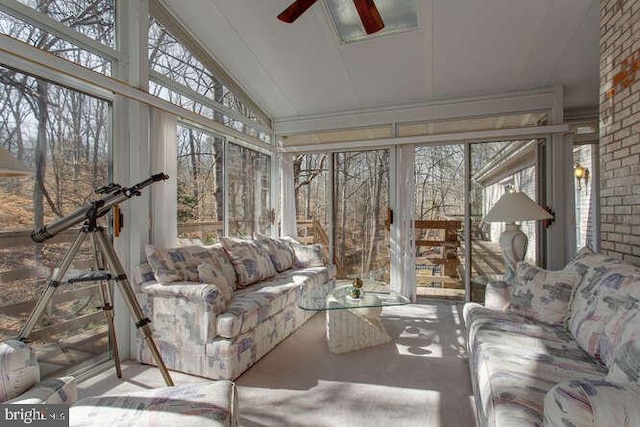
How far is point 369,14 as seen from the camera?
7.29 ft

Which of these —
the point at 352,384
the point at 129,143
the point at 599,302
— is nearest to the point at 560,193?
the point at 599,302

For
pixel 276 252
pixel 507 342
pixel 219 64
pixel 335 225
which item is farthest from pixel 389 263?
pixel 219 64

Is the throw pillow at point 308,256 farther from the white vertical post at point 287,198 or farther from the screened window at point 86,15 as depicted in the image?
the screened window at point 86,15

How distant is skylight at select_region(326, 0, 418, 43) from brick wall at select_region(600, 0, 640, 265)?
4.68ft

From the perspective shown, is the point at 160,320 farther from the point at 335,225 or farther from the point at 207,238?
the point at 335,225

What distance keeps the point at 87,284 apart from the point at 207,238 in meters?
1.32

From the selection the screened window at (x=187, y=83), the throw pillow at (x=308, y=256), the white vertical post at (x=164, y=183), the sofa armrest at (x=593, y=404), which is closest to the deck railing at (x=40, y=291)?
the white vertical post at (x=164, y=183)

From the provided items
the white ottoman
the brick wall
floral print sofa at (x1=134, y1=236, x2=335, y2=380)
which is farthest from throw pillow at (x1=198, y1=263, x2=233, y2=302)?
the brick wall

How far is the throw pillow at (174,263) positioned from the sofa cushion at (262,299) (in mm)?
421

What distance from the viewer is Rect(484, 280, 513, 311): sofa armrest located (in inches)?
98.7

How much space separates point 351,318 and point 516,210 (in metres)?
1.77

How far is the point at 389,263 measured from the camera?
4707 mm

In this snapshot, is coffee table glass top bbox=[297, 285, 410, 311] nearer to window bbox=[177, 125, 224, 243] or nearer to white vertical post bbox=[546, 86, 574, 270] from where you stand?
window bbox=[177, 125, 224, 243]

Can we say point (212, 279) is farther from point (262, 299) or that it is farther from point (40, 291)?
point (40, 291)
